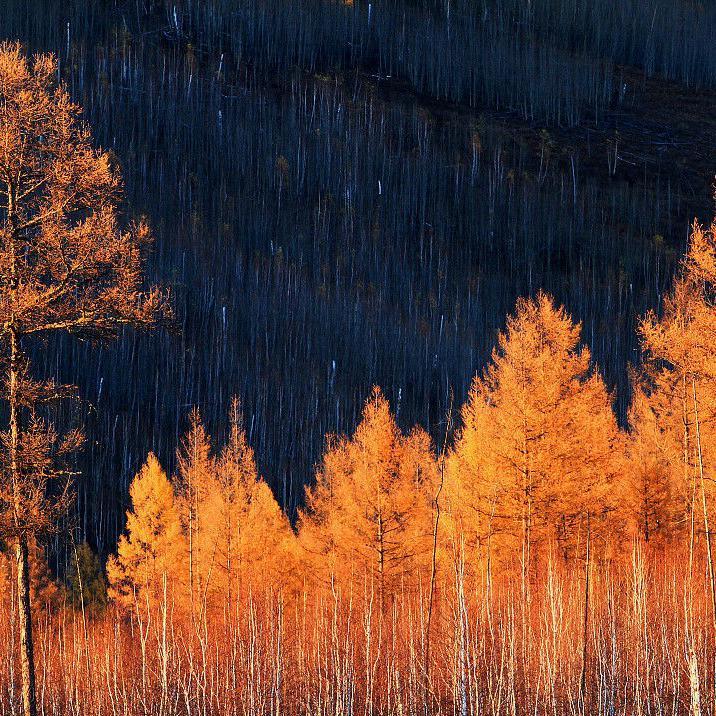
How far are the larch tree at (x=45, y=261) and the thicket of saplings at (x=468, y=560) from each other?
455 cm

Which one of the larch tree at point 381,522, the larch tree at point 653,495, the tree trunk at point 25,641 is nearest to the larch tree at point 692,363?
the larch tree at point 653,495

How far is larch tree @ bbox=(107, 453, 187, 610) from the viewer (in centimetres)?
3906

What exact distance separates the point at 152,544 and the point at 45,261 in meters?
26.0

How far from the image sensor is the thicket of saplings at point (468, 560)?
2033 cm

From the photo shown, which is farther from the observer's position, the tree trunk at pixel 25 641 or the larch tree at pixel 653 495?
the larch tree at pixel 653 495

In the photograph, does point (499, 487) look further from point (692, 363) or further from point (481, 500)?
point (692, 363)

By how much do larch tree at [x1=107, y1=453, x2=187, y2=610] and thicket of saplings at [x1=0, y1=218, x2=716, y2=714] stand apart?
99 millimetres

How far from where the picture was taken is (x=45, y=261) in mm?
15969

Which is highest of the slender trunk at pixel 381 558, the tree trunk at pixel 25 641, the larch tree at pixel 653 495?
the larch tree at pixel 653 495

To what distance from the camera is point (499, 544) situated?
3002cm

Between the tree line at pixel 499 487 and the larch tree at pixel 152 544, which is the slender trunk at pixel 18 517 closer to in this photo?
the tree line at pixel 499 487

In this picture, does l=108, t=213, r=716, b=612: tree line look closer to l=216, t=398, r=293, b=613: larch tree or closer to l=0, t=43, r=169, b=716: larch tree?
l=216, t=398, r=293, b=613: larch tree

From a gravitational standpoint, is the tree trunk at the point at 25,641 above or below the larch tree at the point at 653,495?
below

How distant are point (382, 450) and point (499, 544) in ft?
22.7
